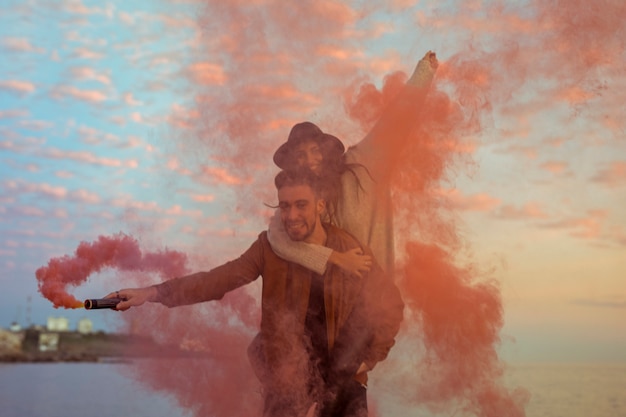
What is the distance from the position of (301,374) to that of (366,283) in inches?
43.4

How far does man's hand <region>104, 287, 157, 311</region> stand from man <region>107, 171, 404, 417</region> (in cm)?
1

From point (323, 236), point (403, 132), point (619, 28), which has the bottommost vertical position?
point (323, 236)

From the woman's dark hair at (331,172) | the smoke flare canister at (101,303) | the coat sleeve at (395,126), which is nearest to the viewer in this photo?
the smoke flare canister at (101,303)

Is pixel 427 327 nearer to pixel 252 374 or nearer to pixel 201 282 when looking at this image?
pixel 252 374

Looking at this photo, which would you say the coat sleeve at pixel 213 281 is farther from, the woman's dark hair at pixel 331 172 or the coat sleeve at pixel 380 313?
the coat sleeve at pixel 380 313

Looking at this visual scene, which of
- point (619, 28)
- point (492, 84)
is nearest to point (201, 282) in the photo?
point (492, 84)

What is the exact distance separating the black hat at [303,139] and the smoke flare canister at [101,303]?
2134 mm

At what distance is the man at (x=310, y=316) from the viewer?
25.7ft

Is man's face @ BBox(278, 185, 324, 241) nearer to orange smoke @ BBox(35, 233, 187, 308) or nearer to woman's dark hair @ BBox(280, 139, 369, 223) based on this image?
woman's dark hair @ BBox(280, 139, 369, 223)

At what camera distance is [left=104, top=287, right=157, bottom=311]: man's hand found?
7.69m

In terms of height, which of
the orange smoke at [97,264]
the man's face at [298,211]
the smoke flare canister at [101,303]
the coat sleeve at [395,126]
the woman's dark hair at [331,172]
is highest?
the coat sleeve at [395,126]

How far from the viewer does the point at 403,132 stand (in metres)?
8.58

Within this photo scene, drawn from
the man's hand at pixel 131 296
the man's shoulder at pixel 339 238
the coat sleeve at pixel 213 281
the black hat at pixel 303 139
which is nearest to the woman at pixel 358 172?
the black hat at pixel 303 139

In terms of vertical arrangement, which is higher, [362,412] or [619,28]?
[619,28]
